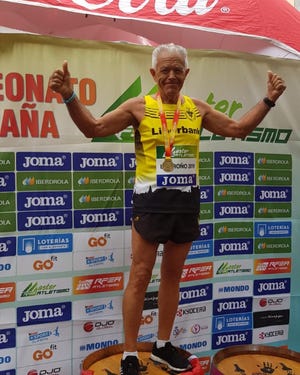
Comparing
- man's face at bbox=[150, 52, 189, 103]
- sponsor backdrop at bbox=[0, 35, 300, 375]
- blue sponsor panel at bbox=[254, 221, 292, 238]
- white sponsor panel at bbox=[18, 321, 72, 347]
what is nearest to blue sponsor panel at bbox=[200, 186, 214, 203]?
sponsor backdrop at bbox=[0, 35, 300, 375]

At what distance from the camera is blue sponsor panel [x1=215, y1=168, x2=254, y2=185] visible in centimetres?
281

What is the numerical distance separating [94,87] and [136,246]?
95cm

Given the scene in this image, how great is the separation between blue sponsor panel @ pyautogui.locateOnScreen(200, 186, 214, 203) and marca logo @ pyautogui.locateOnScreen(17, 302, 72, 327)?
0.98 m

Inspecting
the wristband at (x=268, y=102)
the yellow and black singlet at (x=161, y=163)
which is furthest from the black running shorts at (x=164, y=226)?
the wristband at (x=268, y=102)

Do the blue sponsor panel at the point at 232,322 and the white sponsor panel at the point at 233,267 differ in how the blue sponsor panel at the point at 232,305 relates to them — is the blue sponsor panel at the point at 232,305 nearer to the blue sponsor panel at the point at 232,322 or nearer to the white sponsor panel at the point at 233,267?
the blue sponsor panel at the point at 232,322

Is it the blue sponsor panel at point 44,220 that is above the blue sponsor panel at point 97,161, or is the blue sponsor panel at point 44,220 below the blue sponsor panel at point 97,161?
below

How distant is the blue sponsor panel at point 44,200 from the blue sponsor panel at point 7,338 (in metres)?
0.63

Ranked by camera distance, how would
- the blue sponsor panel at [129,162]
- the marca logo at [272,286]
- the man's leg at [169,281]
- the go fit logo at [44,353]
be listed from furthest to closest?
the marca logo at [272,286] → the blue sponsor panel at [129,162] → the go fit logo at [44,353] → the man's leg at [169,281]

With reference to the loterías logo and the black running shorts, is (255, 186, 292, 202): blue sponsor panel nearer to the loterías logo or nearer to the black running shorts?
the black running shorts

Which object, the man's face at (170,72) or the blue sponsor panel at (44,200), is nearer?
the man's face at (170,72)

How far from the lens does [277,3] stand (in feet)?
9.46

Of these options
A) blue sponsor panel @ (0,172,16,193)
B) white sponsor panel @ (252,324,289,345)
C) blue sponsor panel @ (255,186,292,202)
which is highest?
blue sponsor panel @ (0,172,16,193)

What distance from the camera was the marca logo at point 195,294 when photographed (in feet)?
9.00

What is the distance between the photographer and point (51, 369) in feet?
8.14
